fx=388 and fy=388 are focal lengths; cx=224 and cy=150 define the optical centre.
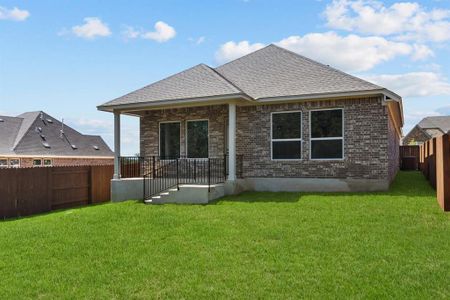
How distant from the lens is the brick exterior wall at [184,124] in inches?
536

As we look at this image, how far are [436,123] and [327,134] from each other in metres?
36.8

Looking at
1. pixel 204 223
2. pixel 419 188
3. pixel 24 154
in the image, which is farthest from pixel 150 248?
pixel 24 154

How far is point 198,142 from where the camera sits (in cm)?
1410

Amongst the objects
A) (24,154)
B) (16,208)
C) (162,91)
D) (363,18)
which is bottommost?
(16,208)

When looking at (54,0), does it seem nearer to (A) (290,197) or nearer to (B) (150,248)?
(B) (150,248)

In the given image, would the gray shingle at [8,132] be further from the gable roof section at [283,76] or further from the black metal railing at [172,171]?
the gable roof section at [283,76]

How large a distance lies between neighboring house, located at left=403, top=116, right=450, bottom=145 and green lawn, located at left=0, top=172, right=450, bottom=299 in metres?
36.3

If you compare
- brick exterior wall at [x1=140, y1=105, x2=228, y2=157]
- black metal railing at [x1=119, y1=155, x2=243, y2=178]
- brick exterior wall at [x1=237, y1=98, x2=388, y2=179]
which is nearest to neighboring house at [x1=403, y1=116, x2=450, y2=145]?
brick exterior wall at [x1=237, y1=98, x2=388, y2=179]

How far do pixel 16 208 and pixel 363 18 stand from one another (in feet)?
36.9

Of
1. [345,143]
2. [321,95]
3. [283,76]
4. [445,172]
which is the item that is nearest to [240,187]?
[345,143]

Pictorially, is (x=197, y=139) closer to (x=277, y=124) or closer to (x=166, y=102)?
(x=166, y=102)

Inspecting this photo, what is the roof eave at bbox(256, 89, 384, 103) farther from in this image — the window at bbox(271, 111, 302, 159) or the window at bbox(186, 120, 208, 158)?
the window at bbox(186, 120, 208, 158)

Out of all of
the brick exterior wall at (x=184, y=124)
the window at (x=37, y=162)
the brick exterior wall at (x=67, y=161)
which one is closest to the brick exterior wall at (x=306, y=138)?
the brick exterior wall at (x=184, y=124)

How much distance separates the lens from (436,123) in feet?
141
